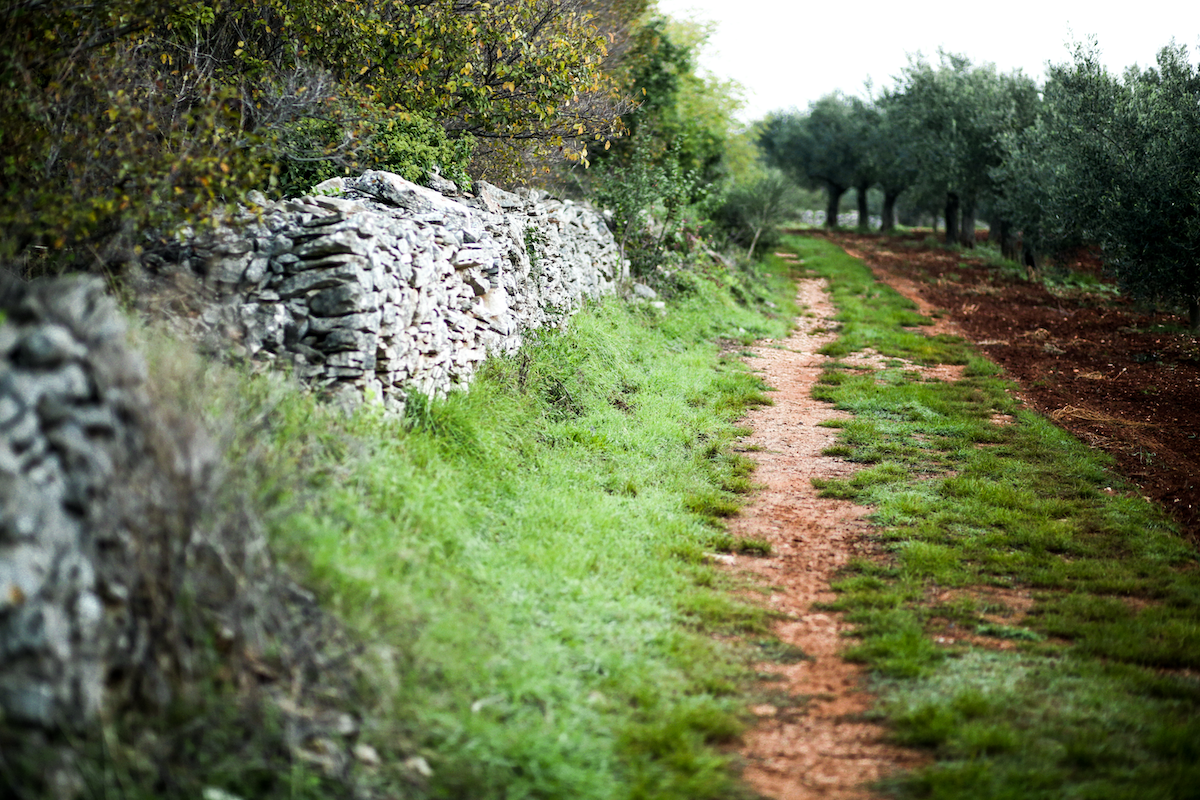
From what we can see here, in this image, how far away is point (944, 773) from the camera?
139 inches

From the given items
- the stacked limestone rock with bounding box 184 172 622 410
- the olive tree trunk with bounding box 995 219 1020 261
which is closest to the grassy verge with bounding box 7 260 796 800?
the stacked limestone rock with bounding box 184 172 622 410

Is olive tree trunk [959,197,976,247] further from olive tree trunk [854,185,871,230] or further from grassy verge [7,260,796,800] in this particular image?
grassy verge [7,260,796,800]

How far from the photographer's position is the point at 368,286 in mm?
5832

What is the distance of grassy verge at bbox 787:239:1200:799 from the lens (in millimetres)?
3635

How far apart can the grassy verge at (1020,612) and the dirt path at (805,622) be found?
0.15 metres

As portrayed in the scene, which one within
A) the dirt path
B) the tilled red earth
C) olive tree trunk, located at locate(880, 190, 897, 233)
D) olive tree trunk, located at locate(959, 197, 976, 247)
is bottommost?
the dirt path

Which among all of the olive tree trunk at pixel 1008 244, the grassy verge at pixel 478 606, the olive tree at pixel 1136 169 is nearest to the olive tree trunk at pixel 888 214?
the olive tree trunk at pixel 1008 244

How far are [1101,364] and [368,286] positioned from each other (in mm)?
11292

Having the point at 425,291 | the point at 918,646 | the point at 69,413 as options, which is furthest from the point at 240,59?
the point at 918,646

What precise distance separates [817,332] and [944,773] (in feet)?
39.4

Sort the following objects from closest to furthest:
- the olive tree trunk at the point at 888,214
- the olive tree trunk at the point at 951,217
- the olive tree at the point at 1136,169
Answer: the olive tree at the point at 1136,169 → the olive tree trunk at the point at 951,217 → the olive tree trunk at the point at 888,214

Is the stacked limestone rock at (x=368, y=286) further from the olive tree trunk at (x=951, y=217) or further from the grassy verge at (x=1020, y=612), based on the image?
the olive tree trunk at (x=951, y=217)

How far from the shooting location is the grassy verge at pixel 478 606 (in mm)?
3215

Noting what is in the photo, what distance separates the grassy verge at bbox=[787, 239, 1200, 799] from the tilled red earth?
47 centimetres
